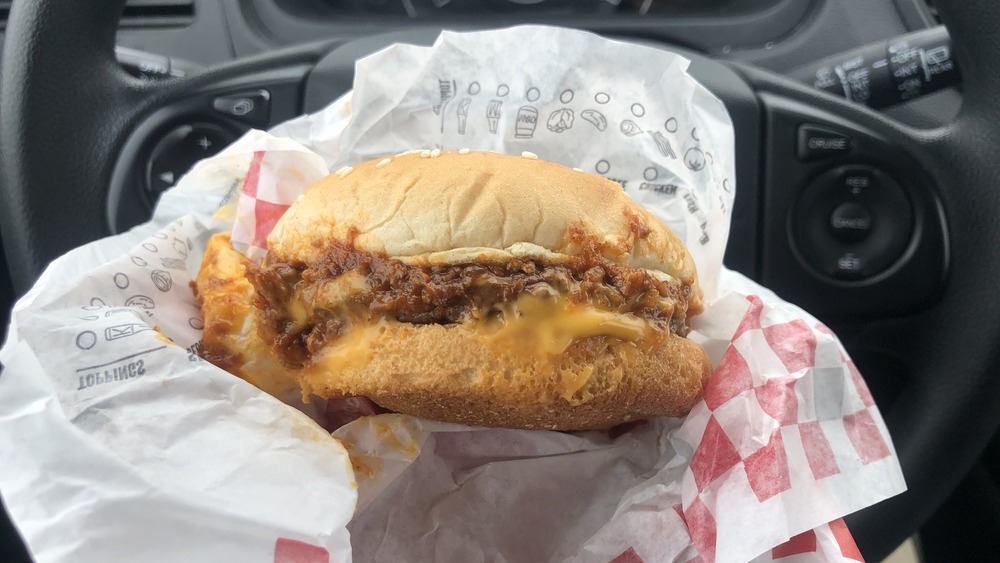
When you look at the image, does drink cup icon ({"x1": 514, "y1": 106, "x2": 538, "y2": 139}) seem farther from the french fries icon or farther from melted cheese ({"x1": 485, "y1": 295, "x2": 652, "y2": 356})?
melted cheese ({"x1": 485, "y1": 295, "x2": 652, "y2": 356})

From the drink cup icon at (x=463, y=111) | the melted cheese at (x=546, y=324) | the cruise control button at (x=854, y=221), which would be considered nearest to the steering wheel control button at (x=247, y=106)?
the drink cup icon at (x=463, y=111)

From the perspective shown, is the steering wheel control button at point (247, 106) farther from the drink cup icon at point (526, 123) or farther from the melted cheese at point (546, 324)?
the melted cheese at point (546, 324)

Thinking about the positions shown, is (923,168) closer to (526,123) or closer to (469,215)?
(526,123)

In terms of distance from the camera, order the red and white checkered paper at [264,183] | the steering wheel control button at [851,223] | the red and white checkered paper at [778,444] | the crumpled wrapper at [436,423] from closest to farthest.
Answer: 1. the crumpled wrapper at [436,423]
2. the red and white checkered paper at [778,444]
3. the red and white checkered paper at [264,183]
4. the steering wheel control button at [851,223]

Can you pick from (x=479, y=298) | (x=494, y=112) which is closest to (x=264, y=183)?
(x=494, y=112)

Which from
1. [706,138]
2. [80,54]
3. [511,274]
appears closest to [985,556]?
[706,138]

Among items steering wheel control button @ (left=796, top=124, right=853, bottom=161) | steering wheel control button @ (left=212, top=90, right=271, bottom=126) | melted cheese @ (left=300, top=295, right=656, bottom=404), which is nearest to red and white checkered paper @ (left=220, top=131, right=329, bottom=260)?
steering wheel control button @ (left=212, top=90, right=271, bottom=126)

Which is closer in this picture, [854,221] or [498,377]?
[498,377]
